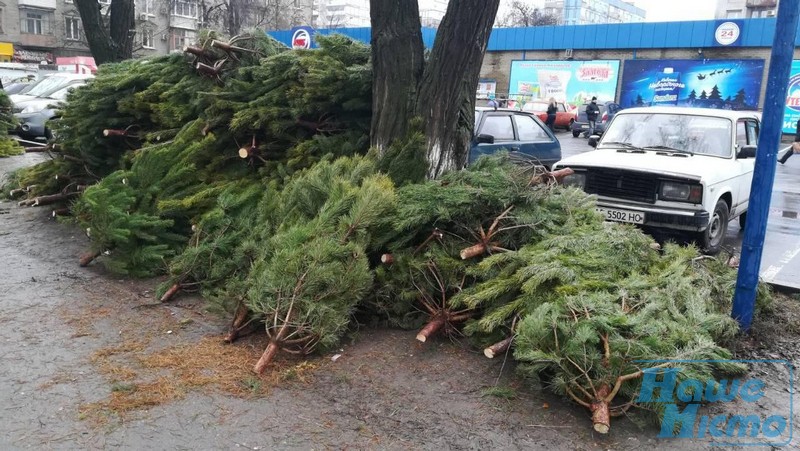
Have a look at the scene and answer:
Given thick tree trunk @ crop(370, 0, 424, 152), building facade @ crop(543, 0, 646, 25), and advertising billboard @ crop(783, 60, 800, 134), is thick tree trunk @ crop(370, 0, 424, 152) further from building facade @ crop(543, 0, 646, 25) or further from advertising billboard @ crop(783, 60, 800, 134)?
building facade @ crop(543, 0, 646, 25)

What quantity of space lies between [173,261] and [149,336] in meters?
1.05

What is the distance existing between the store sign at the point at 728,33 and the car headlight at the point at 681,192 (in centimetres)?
2882

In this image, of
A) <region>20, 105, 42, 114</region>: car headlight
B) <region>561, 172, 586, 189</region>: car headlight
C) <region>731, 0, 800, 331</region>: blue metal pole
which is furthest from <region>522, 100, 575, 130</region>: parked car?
<region>731, 0, 800, 331</region>: blue metal pole

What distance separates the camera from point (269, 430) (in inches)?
134

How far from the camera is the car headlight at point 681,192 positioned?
686cm

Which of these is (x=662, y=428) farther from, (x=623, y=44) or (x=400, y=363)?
(x=623, y=44)

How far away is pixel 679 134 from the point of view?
26.4 feet

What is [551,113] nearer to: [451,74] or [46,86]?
[46,86]

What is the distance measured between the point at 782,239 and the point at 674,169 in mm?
3364

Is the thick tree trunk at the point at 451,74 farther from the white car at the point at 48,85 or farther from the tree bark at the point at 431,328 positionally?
the white car at the point at 48,85

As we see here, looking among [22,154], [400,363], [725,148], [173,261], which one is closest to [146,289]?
[173,261]

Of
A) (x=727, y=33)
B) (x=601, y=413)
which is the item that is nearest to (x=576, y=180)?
(x=601, y=413)

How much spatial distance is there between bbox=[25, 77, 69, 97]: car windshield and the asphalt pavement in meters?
18.7

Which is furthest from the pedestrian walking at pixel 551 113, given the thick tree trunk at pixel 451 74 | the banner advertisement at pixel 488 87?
the thick tree trunk at pixel 451 74
